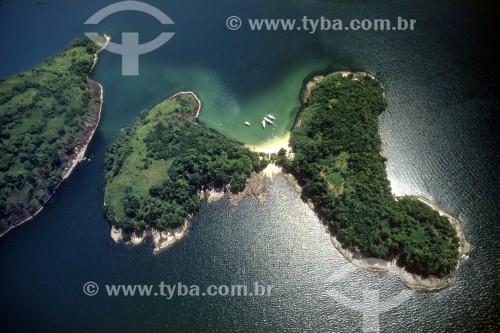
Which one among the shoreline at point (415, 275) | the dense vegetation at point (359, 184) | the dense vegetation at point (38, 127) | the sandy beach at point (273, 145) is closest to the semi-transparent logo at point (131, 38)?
the dense vegetation at point (38, 127)

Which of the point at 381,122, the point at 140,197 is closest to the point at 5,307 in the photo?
the point at 140,197

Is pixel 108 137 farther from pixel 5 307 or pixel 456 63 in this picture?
pixel 456 63

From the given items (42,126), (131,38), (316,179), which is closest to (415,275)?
(316,179)

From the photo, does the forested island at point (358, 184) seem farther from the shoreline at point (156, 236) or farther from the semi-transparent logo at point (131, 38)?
the semi-transparent logo at point (131, 38)

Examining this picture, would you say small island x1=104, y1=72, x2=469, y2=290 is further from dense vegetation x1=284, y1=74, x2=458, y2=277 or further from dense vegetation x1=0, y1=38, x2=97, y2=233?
dense vegetation x1=0, y1=38, x2=97, y2=233

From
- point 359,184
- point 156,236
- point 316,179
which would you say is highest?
Result: point 316,179

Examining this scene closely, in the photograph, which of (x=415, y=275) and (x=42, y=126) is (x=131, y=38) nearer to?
(x=42, y=126)
